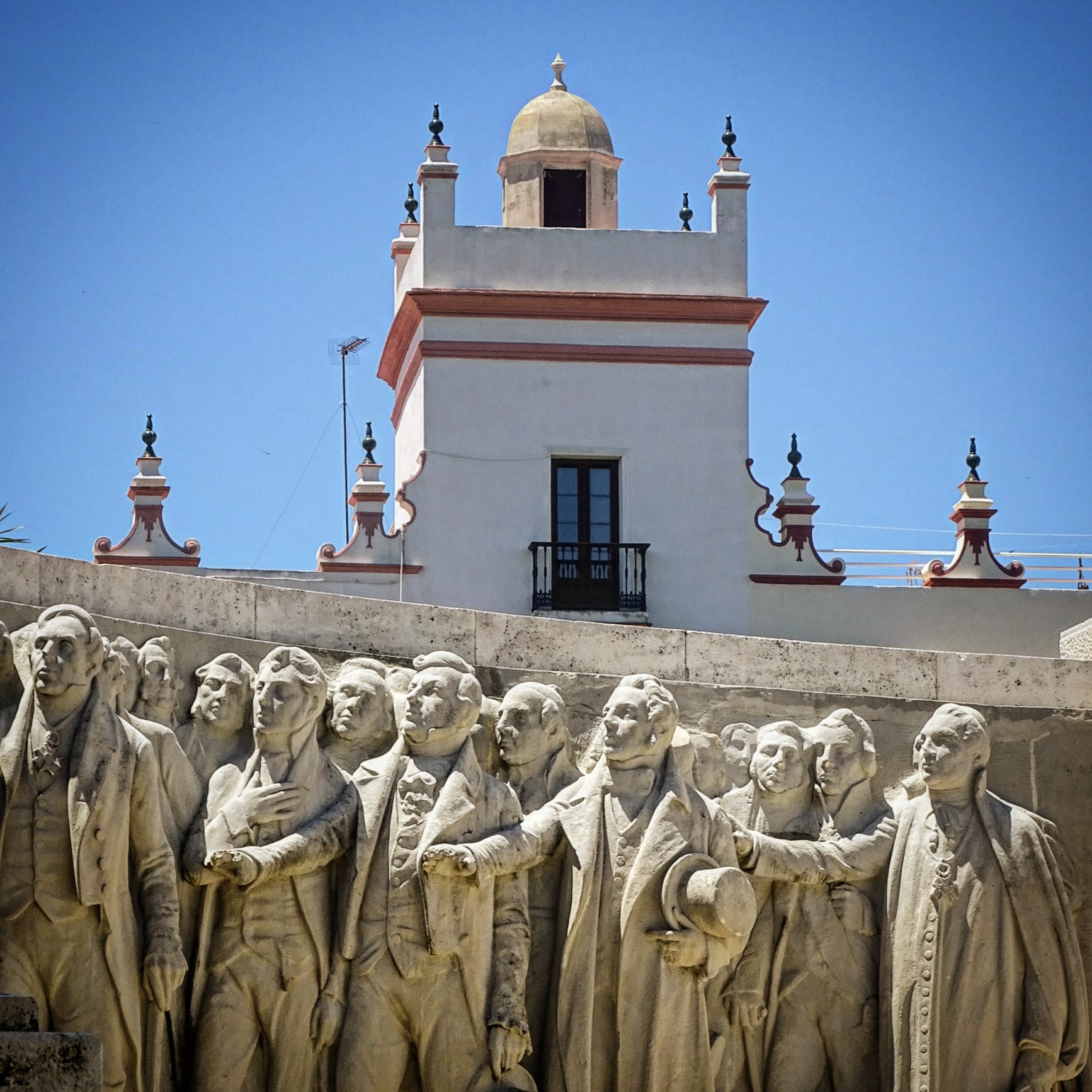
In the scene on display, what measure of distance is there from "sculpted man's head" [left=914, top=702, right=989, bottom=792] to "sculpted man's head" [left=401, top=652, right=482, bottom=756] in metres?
2.09

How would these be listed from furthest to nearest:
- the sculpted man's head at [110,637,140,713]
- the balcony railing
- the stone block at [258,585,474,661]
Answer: the balcony railing < the stone block at [258,585,474,661] < the sculpted man's head at [110,637,140,713]

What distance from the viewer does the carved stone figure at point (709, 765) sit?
12422mm

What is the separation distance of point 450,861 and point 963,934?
241 cm

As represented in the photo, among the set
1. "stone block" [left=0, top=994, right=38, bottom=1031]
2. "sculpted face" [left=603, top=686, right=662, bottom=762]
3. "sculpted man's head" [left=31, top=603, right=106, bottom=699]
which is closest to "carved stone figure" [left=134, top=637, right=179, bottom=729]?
"sculpted man's head" [left=31, top=603, right=106, bottom=699]

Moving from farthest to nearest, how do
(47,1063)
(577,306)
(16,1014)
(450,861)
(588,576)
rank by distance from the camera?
(577,306), (588,576), (450,861), (16,1014), (47,1063)

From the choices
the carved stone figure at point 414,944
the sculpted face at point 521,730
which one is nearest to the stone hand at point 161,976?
the carved stone figure at point 414,944

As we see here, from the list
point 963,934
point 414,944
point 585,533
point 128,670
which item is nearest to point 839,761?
point 963,934

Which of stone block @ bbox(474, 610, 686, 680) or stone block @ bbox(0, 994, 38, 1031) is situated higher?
stone block @ bbox(474, 610, 686, 680)

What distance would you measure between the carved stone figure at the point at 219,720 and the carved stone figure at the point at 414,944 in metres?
0.50

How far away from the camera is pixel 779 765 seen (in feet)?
40.5

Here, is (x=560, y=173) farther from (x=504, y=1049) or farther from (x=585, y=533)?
(x=504, y=1049)

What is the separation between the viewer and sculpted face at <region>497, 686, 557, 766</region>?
39.7ft

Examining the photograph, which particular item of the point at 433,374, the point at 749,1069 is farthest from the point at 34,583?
the point at 433,374

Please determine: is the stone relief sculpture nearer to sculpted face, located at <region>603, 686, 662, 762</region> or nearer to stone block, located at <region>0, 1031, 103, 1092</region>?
sculpted face, located at <region>603, 686, 662, 762</region>
